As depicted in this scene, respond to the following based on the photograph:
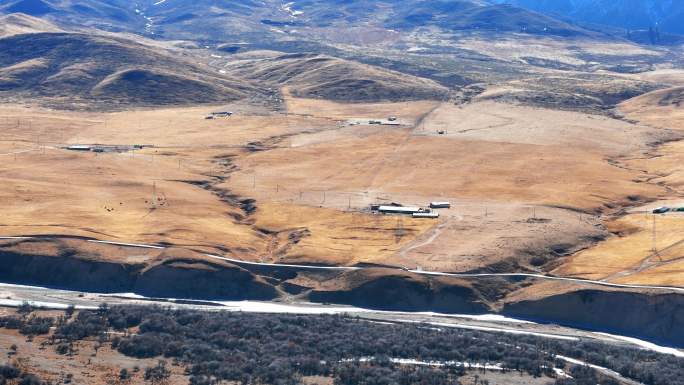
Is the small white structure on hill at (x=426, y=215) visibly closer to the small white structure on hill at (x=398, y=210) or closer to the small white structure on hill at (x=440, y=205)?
the small white structure on hill at (x=398, y=210)

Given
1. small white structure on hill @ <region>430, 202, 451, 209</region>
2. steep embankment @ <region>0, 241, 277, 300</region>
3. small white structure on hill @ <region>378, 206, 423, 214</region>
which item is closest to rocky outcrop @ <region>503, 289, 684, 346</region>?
steep embankment @ <region>0, 241, 277, 300</region>

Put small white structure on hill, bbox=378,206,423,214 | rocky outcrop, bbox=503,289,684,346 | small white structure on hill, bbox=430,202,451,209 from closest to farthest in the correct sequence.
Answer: rocky outcrop, bbox=503,289,684,346 → small white structure on hill, bbox=378,206,423,214 → small white structure on hill, bbox=430,202,451,209

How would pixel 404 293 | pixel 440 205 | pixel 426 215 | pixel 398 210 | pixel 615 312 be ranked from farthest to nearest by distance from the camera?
pixel 440 205, pixel 398 210, pixel 426 215, pixel 404 293, pixel 615 312

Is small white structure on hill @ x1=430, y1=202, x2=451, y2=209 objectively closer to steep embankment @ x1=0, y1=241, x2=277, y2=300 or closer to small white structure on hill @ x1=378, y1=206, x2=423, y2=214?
small white structure on hill @ x1=378, y1=206, x2=423, y2=214

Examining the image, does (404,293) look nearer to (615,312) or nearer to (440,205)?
(615,312)

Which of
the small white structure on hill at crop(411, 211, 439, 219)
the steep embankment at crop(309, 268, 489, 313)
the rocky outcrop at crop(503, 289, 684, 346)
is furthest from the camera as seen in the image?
the small white structure on hill at crop(411, 211, 439, 219)

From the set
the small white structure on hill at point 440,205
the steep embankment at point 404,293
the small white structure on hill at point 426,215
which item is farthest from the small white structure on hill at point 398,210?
the steep embankment at point 404,293

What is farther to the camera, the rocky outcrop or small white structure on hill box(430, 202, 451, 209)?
small white structure on hill box(430, 202, 451, 209)

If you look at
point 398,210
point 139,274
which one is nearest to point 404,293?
point 139,274

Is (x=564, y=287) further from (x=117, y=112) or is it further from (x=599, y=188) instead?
(x=117, y=112)
